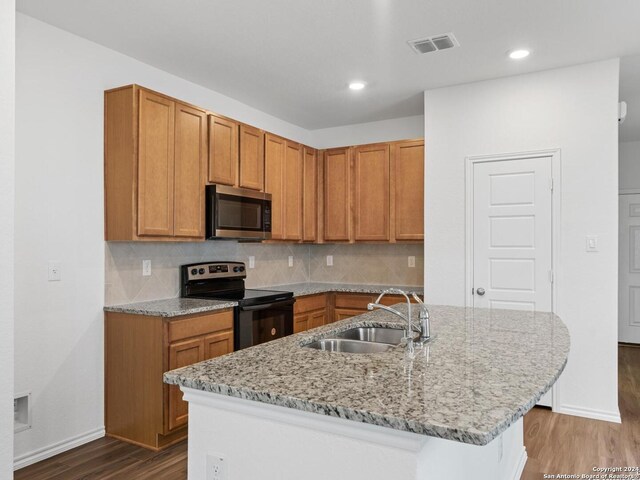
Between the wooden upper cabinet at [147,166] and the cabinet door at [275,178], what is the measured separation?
98 centimetres

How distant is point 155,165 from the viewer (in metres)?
3.29

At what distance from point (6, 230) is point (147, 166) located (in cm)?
130

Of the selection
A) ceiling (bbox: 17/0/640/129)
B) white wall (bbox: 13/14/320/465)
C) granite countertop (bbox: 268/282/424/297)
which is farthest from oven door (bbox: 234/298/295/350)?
ceiling (bbox: 17/0/640/129)

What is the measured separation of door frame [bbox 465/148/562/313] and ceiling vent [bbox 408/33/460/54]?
41.7 inches

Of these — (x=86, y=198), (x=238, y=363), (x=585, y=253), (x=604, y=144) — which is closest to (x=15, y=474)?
(x=86, y=198)

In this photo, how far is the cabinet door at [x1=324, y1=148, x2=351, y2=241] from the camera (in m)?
5.07

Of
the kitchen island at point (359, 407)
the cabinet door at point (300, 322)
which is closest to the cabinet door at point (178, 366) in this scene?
the cabinet door at point (300, 322)

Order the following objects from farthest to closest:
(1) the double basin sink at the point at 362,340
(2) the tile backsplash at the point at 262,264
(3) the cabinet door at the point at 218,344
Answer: (2) the tile backsplash at the point at 262,264, (3) the cabinet door at the point at 218,344, (1) the double basin sink at the point at 362,340

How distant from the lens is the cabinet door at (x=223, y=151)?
3777mm

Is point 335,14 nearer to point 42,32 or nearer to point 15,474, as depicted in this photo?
point 42,32

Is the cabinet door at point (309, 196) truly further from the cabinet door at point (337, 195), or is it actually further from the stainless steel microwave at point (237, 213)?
the stainless steel microwave at point (237, 213)

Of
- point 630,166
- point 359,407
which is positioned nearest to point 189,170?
point 359,407

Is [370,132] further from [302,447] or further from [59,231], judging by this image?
[302,447]

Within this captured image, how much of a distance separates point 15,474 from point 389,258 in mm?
3723
